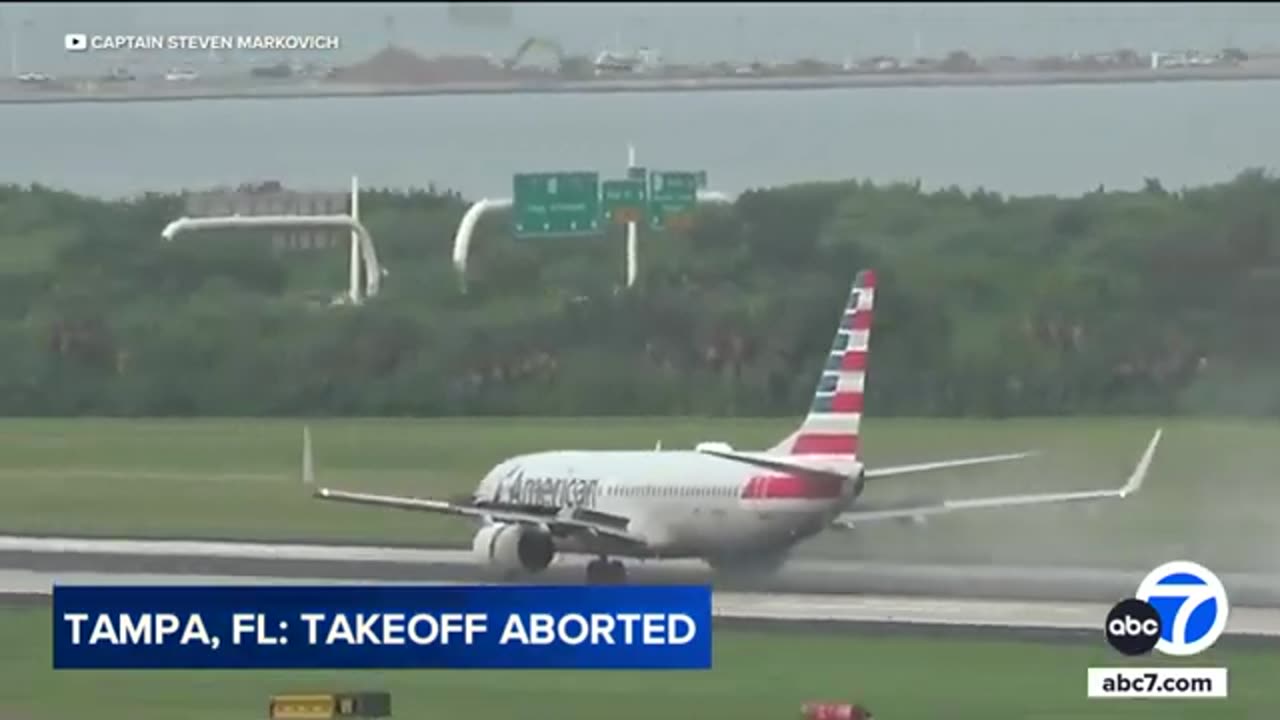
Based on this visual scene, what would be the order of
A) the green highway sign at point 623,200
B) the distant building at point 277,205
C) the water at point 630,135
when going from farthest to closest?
1. the green highway sign at point 623,200
2. the distant building at point 277,205
3. the water at point 630,135

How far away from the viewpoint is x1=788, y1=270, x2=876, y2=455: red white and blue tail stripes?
35.9 meters

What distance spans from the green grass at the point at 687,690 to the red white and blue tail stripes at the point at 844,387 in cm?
476

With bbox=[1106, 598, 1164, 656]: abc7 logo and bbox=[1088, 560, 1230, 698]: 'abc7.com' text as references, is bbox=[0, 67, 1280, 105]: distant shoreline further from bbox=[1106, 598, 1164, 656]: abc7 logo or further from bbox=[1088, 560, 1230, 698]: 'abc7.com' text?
bbox=[1106, 598, 1164, 656]: abc7 logo

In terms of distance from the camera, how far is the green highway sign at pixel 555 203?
33781 mm

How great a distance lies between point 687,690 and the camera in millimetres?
30094

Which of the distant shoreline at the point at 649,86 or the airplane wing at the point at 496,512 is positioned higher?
the distant shoreline at the point at 649,86

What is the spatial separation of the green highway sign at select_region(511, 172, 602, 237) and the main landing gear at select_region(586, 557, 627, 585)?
3.14 metres

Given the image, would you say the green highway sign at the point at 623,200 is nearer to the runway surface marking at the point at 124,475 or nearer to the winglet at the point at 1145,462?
the runway surface marking at the point at 124,475

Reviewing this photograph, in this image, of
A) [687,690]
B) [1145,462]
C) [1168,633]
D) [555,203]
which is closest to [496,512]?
[555,203]

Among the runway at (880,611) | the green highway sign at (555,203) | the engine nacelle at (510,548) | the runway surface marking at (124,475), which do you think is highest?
the green highway sign at (555,203)

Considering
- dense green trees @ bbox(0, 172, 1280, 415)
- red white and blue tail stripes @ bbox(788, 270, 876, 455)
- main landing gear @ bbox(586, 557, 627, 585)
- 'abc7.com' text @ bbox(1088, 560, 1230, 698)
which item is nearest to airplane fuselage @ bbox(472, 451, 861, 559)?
main landing gear @ bbox(586, 557, 627, 585)

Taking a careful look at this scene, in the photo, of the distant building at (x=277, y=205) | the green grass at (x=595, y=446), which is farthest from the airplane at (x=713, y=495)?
the distant building at (x=277, y=205)

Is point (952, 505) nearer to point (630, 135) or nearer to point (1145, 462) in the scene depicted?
point (1145, 462)

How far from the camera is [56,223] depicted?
113ft
